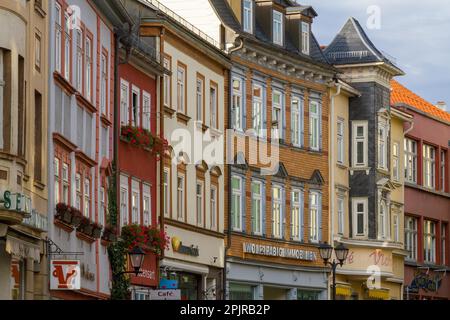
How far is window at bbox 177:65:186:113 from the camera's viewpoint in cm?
4353

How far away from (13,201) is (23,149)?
2.15 m

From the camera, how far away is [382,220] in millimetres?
59062

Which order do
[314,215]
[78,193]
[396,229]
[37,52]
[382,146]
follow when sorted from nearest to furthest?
1. [37,52]
2. [78,193]
3. [314,215]
4. [382,146]
5. [396,229]

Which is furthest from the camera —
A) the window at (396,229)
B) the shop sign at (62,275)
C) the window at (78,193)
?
the window at (396,229)

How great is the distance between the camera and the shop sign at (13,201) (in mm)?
23859

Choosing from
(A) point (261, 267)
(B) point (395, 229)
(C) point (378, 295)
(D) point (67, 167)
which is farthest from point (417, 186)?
(D) point (67, 167)

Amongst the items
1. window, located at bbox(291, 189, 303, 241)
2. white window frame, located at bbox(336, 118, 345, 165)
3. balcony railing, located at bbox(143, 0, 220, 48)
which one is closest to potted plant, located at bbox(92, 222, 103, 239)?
balcony railing, located at bbox(143, 0, 220, 48)

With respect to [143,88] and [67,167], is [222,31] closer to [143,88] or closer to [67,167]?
A: [143,88]

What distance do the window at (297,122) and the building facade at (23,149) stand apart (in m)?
25.7

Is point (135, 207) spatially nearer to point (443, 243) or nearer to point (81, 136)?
point (81, 136)

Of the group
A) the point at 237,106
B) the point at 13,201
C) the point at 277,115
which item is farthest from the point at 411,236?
the point at 13,201

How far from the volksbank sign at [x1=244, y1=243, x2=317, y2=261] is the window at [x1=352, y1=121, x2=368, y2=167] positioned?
574cm

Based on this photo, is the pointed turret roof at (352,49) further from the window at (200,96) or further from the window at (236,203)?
the window at (200,96)

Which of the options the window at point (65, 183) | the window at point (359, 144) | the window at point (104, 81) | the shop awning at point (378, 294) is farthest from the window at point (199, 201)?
the window at point (65, 183)
